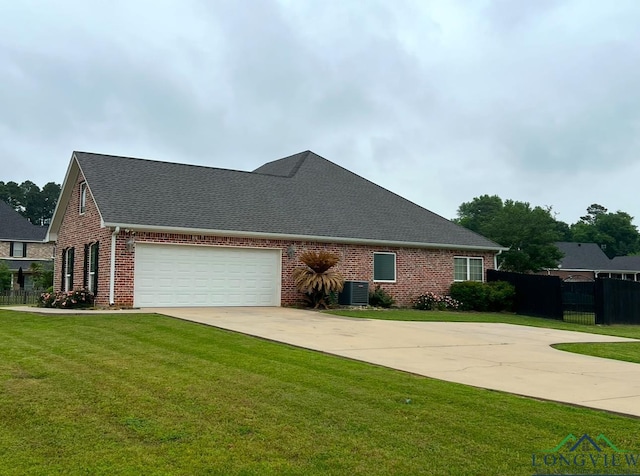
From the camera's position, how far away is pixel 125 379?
705cm

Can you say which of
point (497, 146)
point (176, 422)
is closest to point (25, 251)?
point (497, 146)

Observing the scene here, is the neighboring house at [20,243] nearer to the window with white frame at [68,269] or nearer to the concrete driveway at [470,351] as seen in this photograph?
the window with white frame at [68,269]

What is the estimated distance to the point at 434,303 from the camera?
23.0 m

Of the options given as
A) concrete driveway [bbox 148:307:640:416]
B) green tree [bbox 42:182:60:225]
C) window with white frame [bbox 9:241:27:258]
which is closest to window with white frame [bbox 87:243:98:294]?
concrete driveway [bbox 148:307:640:416]

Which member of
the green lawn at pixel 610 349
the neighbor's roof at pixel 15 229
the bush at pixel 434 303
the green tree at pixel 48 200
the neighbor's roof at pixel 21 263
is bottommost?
the green lawn at pixel 610 349

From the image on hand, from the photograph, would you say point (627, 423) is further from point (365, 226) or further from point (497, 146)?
point (497, 146)

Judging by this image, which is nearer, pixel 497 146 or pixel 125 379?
pixel 125 379

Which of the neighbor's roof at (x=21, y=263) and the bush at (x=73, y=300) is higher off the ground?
the neighbor's roof at (x=21, y=263)

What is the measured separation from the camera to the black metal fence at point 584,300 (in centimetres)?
2036

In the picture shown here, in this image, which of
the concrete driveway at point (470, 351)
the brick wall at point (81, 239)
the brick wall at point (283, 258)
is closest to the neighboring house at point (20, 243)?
the brick wall at point (81, 239)

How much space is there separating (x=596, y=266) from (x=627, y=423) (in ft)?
175

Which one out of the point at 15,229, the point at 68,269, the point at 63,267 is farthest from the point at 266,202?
the point at 15,229

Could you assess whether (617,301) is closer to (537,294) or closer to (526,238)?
(537,294)

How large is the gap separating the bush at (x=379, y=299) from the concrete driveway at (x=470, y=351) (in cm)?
516
